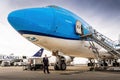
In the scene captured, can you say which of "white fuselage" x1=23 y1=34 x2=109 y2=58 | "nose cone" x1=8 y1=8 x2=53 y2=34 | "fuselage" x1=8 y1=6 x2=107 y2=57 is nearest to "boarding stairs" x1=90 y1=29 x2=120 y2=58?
"white fuselage" x1=23 y1=34 x2=109 y2=58

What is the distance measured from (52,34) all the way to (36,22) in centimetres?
164

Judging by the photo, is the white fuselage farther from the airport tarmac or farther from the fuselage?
the airport tarmac

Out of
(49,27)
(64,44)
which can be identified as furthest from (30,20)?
(64,44)

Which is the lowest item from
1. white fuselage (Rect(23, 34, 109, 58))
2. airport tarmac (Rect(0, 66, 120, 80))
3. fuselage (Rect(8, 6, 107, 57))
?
airport tarmac (Rect(0, 66, 120, 80))

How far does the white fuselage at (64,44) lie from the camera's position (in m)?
20.3

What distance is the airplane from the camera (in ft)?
64.5

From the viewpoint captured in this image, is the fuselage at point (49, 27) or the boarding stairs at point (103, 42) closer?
the fuselage at point (49, 27)

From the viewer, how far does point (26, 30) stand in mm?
19734

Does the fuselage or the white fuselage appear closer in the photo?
the fuselage

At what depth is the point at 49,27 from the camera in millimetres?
19906

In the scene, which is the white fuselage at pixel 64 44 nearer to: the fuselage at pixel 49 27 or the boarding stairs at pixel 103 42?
the fuselage at pixel 49 27

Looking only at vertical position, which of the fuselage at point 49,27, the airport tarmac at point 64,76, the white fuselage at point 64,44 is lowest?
the airport tarmac at point 64,76

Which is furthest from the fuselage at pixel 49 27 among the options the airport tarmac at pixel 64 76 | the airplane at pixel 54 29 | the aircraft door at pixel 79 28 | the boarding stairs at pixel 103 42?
the airport tarmac at pixel 64 76

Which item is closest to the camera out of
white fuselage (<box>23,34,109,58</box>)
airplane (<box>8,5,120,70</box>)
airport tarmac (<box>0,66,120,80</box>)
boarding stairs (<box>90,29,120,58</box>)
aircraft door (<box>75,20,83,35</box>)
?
airport tarmac (<box>0,66,120,80</box>)
